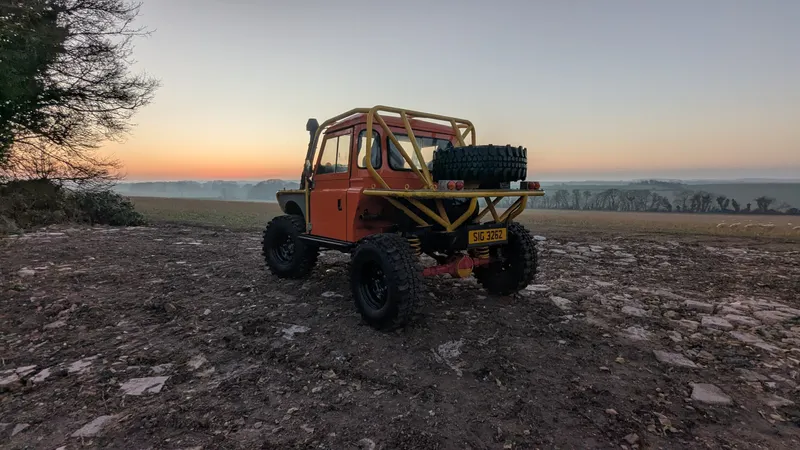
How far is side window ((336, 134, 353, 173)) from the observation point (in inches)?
193

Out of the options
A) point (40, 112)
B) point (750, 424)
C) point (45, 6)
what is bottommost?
point (750, 424)

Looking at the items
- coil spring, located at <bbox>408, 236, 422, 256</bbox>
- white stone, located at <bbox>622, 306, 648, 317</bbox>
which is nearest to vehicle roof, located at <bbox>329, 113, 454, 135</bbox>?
coil spring, located at <bbox>408, 236, 422, 256</bbox>

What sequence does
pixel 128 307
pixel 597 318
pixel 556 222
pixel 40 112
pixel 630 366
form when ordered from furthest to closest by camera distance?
1. pixel 556 222
2. pixel 40 112
3. pixel 128 307
4. pixel 597 318
5. pixel 630 366

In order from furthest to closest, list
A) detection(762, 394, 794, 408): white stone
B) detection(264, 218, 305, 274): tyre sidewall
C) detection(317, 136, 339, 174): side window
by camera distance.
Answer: detection(264, 218, 305, 274): tyre sidewall → detection(317, 136, 339, 174): side window → detection(762, 394, 794, 408): white stone

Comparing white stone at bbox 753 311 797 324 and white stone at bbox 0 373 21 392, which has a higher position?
white stone at bbox 753 311 797 324

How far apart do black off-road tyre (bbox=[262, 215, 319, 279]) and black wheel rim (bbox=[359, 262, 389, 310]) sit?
1507 mm

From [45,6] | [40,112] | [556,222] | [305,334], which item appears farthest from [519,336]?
[40,112]

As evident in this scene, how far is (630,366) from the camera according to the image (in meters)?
3.24

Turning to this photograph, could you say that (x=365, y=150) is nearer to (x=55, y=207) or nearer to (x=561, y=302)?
(x=561, y=302)

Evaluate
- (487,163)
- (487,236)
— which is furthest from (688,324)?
(487,163)

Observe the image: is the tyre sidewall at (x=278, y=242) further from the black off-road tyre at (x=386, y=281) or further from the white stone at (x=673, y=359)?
the white stone at (x=673, y=359)

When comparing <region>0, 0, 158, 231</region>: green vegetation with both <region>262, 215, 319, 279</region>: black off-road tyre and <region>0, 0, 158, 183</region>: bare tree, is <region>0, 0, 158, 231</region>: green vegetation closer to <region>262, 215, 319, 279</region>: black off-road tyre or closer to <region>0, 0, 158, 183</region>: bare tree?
<region>0, 0, 158, 183</region>: bare tree

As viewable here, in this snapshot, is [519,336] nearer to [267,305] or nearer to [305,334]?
[305,334]

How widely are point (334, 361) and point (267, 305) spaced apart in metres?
1.76
